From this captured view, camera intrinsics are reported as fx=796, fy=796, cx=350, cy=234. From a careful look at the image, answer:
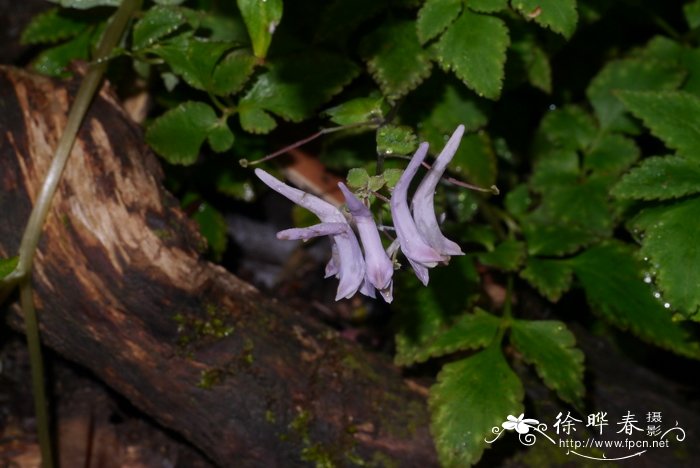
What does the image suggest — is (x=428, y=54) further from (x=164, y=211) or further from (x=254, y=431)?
(x=254, y=431)

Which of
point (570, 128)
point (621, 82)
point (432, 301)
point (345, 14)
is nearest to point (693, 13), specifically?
point (621, 82)

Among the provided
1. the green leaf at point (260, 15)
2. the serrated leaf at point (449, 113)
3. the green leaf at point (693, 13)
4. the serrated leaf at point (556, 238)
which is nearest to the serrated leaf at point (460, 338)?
the serrated leaf at point (556, 238)

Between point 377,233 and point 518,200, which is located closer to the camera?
point 377,233

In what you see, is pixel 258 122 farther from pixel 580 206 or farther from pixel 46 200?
pixel 580 206

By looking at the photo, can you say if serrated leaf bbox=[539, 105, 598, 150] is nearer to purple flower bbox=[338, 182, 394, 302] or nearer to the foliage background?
the foliage background

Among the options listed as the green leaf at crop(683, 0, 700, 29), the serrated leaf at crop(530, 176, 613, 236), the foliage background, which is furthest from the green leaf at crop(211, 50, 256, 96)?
the green leaf at crop(683, 0, 700, 29)

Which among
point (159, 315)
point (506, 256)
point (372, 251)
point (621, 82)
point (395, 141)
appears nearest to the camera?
point (372, 251)

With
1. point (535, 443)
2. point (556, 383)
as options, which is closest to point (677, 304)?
point (556, 383)
